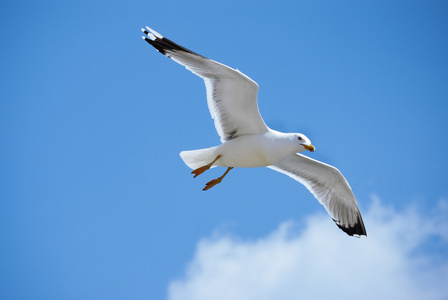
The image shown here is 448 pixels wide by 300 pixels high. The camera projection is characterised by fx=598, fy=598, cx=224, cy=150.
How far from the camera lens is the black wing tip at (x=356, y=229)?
6578 millimetres

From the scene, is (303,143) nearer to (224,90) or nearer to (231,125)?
(231,125)

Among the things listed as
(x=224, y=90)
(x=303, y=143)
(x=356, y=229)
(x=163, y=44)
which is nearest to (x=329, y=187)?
(x=356, y=229)

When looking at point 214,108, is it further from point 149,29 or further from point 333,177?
point 333,177

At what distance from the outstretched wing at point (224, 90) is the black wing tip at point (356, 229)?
1.77 metres

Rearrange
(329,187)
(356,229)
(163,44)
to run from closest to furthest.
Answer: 1. (163,44)
2. (329,187)
3. (356,229)

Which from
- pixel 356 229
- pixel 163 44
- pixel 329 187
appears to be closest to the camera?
pixel 163 44

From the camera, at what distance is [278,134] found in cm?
543

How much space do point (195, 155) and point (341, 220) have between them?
78.9 inches

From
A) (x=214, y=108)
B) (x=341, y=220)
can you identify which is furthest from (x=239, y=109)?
(x=341, y=220)

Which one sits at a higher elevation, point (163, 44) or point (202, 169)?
point (163, 44)

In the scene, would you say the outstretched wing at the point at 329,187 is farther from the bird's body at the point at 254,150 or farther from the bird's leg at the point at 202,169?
the bird's leg at the point at 202,169

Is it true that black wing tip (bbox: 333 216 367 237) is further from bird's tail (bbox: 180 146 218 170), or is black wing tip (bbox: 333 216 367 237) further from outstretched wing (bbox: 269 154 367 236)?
bird's tail (bbox: 180 146 218 170)

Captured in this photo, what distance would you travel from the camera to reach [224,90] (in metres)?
5.24

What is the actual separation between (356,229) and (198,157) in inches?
84.5
